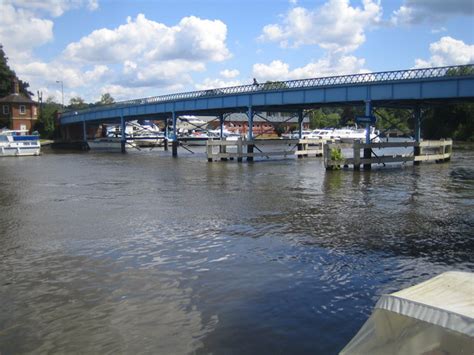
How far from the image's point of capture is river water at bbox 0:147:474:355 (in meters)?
6.88

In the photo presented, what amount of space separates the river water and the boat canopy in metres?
2.26

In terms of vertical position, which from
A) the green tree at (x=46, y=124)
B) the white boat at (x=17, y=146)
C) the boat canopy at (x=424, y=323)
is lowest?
the boat canopy at (x=424, y=323)

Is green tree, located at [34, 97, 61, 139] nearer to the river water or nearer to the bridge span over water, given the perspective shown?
the bridge span over water

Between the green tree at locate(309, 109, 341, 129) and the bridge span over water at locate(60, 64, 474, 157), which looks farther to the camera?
the green tree at locate(309, 109, 341, 129)

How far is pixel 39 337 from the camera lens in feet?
22.2

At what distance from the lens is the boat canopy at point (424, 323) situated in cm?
379

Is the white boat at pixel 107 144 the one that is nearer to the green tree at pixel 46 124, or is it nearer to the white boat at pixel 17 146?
the green tree at pixel 46 124

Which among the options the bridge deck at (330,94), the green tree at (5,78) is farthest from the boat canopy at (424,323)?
the green tree at (5,78)

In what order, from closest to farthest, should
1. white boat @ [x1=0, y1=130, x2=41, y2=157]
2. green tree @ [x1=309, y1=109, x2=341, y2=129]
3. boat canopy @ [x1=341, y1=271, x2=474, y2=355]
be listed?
boat canopy @ [x1=341, y1=271, x2=474, y2=355], white boat @ [x1=0, y1=130, x2=41, y2=157], green tree @ [x1=309, y1=109, x2=341, y2=129]

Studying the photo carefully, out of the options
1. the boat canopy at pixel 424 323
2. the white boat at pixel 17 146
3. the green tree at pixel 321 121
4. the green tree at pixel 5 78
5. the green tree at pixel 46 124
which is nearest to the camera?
the boat canopy at pixel 424 323

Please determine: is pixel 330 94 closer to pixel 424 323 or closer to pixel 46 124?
pixel 424 323

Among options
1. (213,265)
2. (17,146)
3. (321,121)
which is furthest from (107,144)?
(321,121)

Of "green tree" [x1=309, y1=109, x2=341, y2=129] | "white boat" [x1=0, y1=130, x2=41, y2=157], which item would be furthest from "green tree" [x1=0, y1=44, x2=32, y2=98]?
"green tree" [x1=309, y1=109, x2=341, y2=129]

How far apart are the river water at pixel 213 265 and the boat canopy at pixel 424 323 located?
7.41 ft
